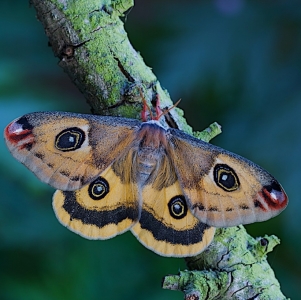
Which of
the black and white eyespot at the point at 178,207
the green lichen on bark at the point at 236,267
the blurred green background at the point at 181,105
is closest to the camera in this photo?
the green lichen on bark at the point at 236,267

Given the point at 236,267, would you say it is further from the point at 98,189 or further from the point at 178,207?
the point at 98,189

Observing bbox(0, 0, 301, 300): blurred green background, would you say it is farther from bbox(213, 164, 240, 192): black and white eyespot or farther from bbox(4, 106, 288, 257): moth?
bbox(213, 164, 240, 192): black and white eyespot

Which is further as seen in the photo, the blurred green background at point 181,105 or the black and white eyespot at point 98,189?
the blurred green background at point 181,105

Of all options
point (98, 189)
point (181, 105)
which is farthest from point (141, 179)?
point (181, 105)

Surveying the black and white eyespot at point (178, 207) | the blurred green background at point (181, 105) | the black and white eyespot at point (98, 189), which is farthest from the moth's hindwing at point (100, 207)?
the blurred green background at point (181, 105)

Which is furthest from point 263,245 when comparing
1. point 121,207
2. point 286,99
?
point 286,99

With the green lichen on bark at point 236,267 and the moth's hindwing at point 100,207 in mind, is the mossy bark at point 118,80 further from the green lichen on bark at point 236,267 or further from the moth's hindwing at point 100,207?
the moth's hindwing at point 100,207
